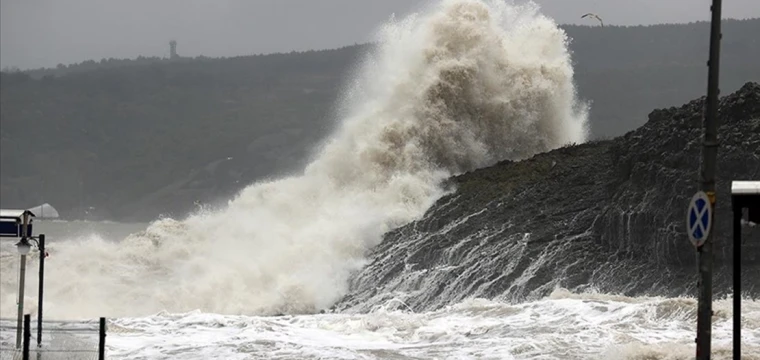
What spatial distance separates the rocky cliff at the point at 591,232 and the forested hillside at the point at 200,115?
7936 centimetres

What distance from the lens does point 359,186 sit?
34281 mm

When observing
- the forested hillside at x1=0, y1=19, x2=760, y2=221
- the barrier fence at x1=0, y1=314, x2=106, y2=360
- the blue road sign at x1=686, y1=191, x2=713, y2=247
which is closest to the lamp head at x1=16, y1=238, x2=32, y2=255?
the barrier fence at x1=0, y1=314, x2=106, y2=360

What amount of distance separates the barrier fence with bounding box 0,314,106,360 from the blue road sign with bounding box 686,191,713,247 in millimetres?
6386

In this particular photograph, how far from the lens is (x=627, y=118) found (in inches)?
4422

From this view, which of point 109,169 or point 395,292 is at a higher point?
point 109,169

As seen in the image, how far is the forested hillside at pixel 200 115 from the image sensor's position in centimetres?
12050

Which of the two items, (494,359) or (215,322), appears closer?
(494,359)

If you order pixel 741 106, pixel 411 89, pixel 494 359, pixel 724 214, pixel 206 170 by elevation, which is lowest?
pixel 494 359

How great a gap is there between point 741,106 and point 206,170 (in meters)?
111

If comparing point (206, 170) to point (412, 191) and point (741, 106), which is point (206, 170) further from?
point (741, 106)

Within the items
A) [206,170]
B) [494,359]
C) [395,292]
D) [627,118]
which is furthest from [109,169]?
[494,359]

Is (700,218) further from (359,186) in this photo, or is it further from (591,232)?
(359,186)

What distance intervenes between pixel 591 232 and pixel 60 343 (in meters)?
12.6

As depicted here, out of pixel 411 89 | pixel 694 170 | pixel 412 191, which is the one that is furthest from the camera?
pixel 411 89
